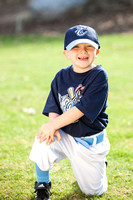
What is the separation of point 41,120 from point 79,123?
188cm

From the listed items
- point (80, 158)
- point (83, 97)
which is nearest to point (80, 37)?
point (83, 97)

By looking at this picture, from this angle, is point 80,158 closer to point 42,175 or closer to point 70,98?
point 42,175

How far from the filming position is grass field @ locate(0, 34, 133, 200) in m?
2.69

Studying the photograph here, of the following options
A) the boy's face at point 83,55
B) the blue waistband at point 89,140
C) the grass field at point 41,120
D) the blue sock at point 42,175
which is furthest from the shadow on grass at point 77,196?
the boy's face at point 83,55

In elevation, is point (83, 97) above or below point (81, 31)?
below

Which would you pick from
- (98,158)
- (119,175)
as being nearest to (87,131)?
(98,158)

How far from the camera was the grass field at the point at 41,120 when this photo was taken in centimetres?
269

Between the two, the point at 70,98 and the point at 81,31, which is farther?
the point at 70,98

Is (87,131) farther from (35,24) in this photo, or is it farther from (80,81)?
(35,24)

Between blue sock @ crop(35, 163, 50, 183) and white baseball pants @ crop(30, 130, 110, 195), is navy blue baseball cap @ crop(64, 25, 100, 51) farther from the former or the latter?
blue sock @ crop(35, 163, 50, 183)

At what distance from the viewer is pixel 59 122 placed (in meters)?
2.41

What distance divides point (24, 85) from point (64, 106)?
12.0 feet

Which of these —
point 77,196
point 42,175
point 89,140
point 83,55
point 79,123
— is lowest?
point 77,196

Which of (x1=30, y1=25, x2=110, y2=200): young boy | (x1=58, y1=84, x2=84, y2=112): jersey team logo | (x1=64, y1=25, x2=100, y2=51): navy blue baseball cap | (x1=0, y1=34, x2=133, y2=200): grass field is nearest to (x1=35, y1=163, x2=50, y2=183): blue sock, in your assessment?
(x1=30, y1=25, x2=110, y2=200): young boy
